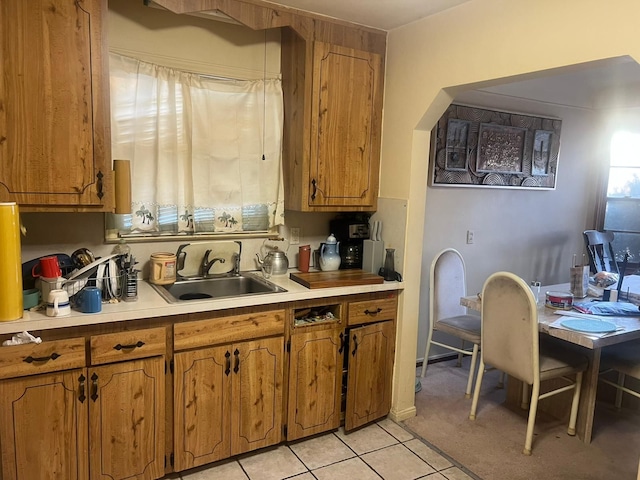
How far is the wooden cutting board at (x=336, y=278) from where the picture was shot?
265cm

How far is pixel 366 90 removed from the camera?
2.83 metres

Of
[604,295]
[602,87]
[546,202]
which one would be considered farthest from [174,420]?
[602,87]

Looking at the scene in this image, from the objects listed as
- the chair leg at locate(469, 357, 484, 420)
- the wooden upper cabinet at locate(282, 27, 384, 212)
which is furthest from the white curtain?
the chair leg at locate(469, 357, 484, 420)

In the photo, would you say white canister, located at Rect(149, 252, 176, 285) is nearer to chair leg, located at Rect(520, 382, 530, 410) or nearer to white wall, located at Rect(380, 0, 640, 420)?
white wall, located at Rect(380, 0, 640, 420)

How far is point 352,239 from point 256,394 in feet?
3.73

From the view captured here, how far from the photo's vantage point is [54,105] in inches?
79.0

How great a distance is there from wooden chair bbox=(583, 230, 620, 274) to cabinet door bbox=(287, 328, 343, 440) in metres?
2.74

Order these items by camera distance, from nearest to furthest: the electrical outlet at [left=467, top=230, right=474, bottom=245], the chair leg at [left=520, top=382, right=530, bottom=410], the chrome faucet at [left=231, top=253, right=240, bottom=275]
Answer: the chrome faucet at [left=231, top=253, right=240, bottom=275]
the chair leg at [left=520, top=382, right=530, bottom=410]
the electrical outlet at [left=467, top=230, right=474, bottom=245]

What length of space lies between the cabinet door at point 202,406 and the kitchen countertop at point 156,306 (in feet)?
0.76

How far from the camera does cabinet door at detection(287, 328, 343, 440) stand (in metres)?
2.60

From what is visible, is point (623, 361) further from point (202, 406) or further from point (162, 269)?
point (162, 269)

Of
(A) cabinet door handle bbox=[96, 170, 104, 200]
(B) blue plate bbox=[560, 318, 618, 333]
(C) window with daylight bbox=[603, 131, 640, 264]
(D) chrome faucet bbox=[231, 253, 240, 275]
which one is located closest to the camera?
(A) cabinet door handle bbox=[96, 170, 104, 200]

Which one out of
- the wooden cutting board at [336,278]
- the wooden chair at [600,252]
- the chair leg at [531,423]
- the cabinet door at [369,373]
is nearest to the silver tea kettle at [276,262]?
the wooden cutting board at [336,278]

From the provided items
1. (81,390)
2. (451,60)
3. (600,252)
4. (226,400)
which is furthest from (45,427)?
(600,252)
